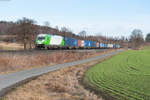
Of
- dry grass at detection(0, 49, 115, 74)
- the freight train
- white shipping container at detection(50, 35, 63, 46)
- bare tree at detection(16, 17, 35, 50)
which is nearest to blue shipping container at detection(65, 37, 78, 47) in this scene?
the freight train

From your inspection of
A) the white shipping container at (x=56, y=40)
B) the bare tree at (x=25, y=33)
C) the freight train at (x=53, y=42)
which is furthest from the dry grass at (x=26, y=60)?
the bare tree at (x=25, y=33)

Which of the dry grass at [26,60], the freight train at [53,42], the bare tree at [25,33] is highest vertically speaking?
the bare tree at [25,33]

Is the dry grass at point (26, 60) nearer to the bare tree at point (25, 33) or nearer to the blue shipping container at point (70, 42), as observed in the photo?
the blue shipping container at point (70, 42)

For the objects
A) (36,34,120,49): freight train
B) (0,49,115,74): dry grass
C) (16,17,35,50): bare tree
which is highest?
(16,17,35,50): bare tree

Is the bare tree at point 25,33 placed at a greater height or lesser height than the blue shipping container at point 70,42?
greater

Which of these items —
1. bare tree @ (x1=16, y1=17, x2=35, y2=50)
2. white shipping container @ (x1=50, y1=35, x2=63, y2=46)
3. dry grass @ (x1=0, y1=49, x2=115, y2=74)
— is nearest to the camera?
dry grass @ (x1=0, y1=49, x2=115, y2=74)

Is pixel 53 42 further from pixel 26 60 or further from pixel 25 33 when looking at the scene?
pixel 26 60

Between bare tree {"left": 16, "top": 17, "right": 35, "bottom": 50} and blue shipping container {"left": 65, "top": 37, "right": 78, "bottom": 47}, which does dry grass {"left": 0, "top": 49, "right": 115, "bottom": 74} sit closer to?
blue shipping container {"left": 65, "top": 37, "right": 78, "bottom": 47}

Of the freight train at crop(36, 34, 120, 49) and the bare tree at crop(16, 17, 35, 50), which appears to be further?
the bare tree at crop(16, 17, 35, 50)

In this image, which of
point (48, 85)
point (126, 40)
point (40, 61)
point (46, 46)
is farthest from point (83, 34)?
point (48, 85)

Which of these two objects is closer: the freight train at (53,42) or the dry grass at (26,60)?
the dry grass at (26,60)

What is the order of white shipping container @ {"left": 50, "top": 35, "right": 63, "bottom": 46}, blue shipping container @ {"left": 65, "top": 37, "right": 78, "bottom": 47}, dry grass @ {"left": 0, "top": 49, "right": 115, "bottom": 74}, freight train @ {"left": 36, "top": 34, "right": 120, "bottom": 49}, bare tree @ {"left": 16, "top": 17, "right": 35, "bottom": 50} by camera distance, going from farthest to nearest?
1. bare tree @ {"left": 16, "top": 17, "right": 35, "bottom": 50}
2. blue shipping container @ {"left": 65, "top": 37, "right": 78, "bottom": 47}
3. white shipping container @ {"left": 50, "top": 35, "right": 63, "bottom": 46}
4. freight train @ {"left": 36, "top": 34, "right": 120, "bottom": 49}
5. dry grass @ {"left": 0, "top": 49, "right": 115, "bottom": 74}

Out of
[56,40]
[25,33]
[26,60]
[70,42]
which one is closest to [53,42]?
[56,40]

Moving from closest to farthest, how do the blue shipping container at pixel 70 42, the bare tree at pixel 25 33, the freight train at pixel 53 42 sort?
the freight train at pixel 53 42, the blue shipping container at pixel 70 42, the bare tree at pixel 25 33
